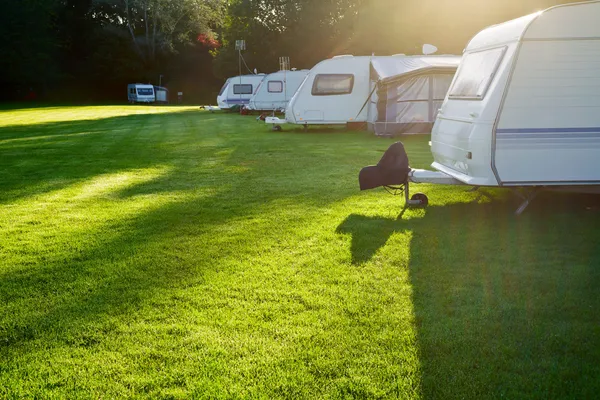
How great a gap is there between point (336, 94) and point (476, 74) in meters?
11.5

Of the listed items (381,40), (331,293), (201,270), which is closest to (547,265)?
(331,293)

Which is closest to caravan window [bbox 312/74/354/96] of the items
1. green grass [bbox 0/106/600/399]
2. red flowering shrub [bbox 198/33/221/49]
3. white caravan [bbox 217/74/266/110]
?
green grass [bbox 0/106/600/399]

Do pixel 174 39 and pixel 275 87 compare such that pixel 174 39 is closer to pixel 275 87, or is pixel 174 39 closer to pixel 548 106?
pixel 275 87

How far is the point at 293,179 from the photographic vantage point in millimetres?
8953

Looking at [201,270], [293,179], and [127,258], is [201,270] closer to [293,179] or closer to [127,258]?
[127,258]

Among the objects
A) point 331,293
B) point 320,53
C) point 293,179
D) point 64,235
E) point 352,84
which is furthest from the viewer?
point 320,53

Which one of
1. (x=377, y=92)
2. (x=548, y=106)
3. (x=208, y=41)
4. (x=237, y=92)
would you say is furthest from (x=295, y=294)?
(x=208, y=41)

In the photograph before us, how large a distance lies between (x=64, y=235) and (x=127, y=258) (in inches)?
45.9

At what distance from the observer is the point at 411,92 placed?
15648 mm

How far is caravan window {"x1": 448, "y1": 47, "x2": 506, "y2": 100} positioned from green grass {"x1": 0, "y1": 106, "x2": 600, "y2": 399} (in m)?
1.38

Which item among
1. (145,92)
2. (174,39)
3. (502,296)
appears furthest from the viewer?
(174,39)

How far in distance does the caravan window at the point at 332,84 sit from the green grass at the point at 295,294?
1028 centimetres

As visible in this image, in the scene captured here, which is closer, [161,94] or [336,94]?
[336,94]

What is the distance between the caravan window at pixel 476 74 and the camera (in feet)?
20.0
